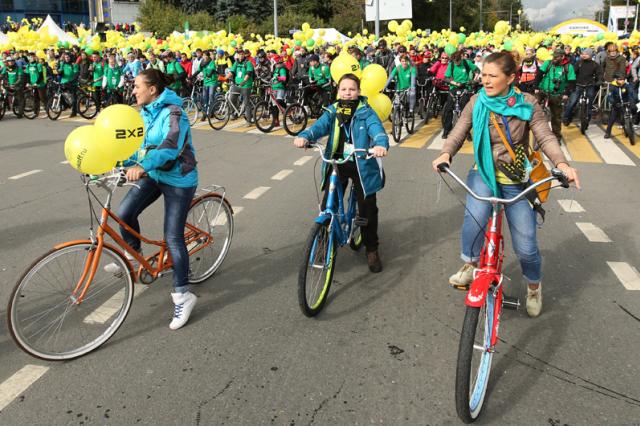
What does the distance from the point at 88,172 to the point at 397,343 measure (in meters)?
2.16

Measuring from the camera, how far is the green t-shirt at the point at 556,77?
1239 cm

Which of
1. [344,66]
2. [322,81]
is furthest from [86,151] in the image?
[322,81]

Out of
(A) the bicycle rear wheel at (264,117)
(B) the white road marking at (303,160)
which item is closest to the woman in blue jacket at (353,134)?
(B) the white road marking at (303,160)

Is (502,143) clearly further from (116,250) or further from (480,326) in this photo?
(116,250)

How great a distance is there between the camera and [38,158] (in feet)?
34.3

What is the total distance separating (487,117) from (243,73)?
12.0 meters

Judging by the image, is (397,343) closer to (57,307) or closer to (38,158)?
(57,307)

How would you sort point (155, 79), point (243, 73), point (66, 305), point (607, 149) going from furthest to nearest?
point (243, 73) → point (607, 149) → point (155, 79) → point (66, 305)

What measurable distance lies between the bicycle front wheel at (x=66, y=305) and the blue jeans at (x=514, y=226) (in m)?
2.28

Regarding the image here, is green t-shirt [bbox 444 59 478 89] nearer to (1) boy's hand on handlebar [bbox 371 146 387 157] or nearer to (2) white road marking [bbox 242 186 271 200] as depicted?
(2) white road marking [bbox 242 186 271 200]

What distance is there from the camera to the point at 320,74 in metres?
16.0

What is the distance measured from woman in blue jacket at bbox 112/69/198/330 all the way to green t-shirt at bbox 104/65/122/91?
1464 cm

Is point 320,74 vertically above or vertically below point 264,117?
above

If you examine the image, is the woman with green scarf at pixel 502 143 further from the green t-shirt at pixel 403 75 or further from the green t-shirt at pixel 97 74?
the green t-shirt at pixel 97 74
